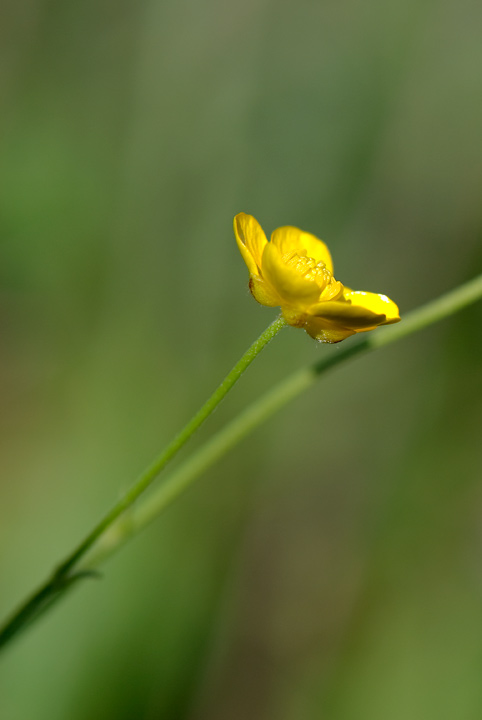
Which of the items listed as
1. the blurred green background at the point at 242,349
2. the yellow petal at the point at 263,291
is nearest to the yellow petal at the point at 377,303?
the yellow petal at the point at 263,291

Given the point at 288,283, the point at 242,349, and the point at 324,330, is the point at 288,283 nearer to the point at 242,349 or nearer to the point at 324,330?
the point at 324,330

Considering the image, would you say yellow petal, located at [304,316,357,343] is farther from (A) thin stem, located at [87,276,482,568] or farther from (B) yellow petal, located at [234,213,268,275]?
(A) thin stem, located at [87,276,482,568]

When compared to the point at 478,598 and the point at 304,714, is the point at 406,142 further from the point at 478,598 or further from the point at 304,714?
the point at 304,714

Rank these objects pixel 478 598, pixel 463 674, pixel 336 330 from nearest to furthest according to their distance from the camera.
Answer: pixel 336 330
pixel 463 674
pixel 478 598

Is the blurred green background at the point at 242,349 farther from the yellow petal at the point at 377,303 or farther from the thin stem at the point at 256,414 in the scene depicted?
the yellow petal at the point at 377,303

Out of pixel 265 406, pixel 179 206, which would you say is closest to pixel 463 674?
pixel 265 406

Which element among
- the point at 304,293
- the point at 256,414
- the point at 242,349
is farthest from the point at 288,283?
the point at 242,349
